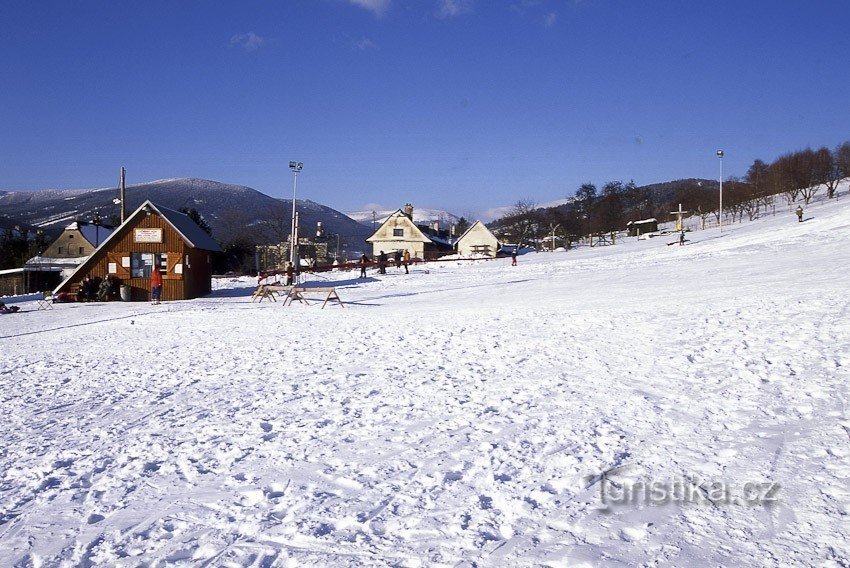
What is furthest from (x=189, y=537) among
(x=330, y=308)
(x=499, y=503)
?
(x=330, y=308)

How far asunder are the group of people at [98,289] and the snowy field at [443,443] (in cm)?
1529

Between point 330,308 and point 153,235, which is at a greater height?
point 153,235

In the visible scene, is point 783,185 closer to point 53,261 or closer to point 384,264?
point 384,264

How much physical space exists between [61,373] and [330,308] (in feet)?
34.6

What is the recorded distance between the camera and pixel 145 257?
1157 inches

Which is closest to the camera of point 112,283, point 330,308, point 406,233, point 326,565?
point 326,565

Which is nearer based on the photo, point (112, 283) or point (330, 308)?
point (330, 308)

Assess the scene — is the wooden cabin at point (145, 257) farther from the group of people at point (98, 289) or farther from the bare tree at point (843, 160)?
the bare tree at point (843, 160)

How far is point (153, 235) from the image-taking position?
95.9ft

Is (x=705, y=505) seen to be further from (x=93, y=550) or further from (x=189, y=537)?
(x=93, y=550)

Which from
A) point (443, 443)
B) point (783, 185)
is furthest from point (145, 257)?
point (783, 185)

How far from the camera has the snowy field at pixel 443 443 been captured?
4160mm

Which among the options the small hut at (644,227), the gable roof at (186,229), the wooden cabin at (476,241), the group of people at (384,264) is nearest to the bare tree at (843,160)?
the small hut at (644,227)

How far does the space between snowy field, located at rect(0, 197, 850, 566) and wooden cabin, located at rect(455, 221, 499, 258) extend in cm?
5852
